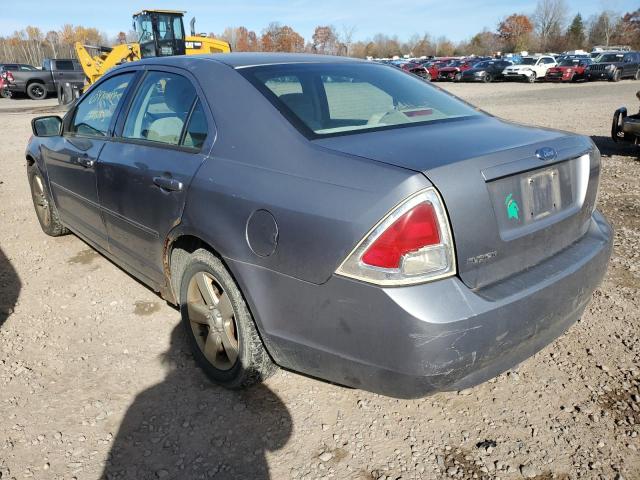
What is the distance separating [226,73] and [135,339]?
1712mm

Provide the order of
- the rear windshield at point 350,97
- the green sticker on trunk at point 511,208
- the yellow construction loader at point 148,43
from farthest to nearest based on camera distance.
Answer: the yellow construction loader at point 148,43 < the rear windshield at point 350,97 < the green sticker on trunk at point 511,208

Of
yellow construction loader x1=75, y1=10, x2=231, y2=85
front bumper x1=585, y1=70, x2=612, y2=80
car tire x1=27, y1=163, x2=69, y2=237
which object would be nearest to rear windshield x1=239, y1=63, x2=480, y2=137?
car tire x1=27, y1=163, x2=69, y2=237

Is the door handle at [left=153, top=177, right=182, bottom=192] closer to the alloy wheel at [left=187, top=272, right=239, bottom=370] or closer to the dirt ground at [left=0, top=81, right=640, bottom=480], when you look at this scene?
the alloy wheel at [left=187, top=272, right=239, bottom=370]

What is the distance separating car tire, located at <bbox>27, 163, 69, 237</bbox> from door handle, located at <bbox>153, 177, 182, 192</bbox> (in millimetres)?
2391

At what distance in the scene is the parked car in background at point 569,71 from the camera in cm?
3073

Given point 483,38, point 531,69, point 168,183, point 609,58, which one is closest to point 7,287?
point 168,183

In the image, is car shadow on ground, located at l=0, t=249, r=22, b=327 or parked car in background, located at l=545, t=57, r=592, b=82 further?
parked car in background, located at l=545, t=57, r=592, b=82

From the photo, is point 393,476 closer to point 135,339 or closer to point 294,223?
point 294,223

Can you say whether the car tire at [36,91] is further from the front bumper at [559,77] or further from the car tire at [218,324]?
the front bumper at [559,77]

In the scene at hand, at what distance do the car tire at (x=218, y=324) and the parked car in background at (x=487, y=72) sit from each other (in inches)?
1386

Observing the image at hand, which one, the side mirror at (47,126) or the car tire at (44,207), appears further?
the car tire at (44,207)

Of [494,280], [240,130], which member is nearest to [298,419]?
[494,280]

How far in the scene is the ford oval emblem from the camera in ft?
6.75

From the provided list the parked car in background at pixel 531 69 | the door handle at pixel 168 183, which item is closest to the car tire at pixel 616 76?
the parked car in background at pixel 531 69
